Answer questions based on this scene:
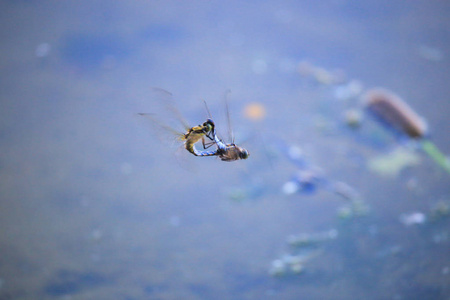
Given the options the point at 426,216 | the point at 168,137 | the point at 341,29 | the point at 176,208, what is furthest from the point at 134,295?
the point at 341,29

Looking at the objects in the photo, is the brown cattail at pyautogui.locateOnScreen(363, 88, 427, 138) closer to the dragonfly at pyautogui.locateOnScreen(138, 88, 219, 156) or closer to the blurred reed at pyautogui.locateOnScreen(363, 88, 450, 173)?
the blurred reed at pyautogui.locateOnScreen(363, 88, 450, 173)

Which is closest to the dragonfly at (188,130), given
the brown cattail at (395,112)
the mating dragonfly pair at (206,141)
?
the mating dragonfly pair at (206,141)

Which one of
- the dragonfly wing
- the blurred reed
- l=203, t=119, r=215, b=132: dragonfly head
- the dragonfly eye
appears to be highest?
the blurred reed

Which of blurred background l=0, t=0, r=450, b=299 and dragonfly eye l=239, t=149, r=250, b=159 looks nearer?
dragonfly eye l=239, t=149, r=250, b=159

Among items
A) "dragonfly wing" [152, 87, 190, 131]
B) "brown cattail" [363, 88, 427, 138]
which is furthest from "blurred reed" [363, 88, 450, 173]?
"dragonfly wing" [152, 87, 190, 131]

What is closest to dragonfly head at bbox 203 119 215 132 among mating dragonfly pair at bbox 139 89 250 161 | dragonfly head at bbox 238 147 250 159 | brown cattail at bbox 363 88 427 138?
mating dragonfly pair at bbox 139 89 250 161

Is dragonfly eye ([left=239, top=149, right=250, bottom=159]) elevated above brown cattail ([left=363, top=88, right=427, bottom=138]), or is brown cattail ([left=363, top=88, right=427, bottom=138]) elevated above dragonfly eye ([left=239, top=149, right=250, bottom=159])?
brown cattail ([left=363, top=88, right=427, bottom=138])
